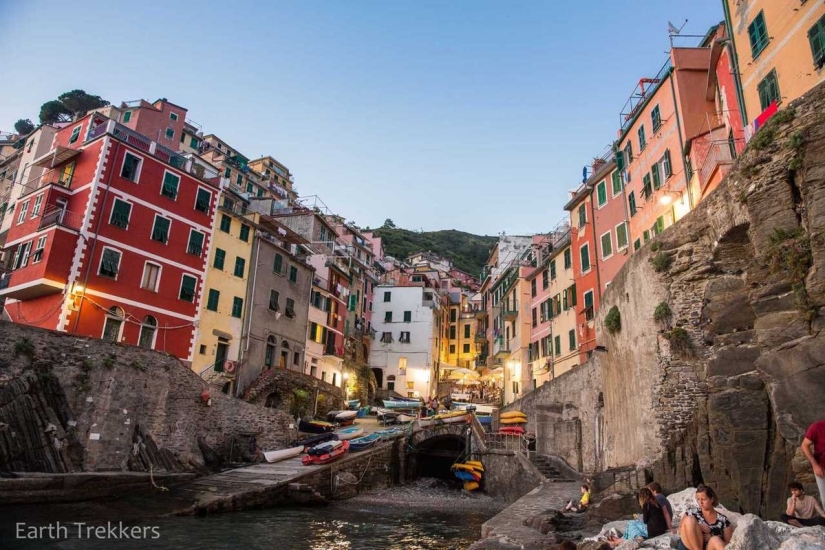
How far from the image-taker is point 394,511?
2450 centimetres

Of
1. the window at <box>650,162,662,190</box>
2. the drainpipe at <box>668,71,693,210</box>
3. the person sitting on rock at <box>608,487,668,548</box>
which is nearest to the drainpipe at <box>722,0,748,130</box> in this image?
the drainpipe at <box>668,71,693,210</box>

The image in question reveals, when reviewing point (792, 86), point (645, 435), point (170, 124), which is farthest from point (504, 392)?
point (170, 124)

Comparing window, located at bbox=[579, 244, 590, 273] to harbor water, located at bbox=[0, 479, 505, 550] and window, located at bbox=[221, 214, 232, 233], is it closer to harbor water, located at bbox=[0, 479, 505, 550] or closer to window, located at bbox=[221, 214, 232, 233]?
harbor water, located at bbox=[0, 479, 505, 550]

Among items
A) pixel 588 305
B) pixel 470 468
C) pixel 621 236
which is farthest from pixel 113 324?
pixel 621 236

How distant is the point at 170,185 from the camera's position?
3244 centimetres

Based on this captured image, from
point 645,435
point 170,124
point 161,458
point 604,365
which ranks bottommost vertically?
point 161,458

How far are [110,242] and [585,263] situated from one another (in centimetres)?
2869

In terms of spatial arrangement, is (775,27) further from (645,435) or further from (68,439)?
(68,439)

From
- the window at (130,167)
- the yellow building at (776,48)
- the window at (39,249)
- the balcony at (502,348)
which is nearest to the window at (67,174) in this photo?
the window at (130,167)

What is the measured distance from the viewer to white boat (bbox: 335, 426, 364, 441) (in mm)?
32531

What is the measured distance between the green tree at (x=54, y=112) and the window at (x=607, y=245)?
7539cm

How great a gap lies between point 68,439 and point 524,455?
21991 mm

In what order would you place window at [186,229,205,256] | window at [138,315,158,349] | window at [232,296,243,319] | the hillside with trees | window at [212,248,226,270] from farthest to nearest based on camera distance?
the hillside with trees
window at [232,296,243,319]
window at [212,248,226,270]
window at [186,229,205,256]
window at [138,315,158,349]

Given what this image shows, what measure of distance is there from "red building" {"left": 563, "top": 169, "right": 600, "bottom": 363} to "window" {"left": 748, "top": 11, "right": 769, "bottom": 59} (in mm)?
13314
